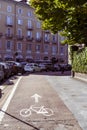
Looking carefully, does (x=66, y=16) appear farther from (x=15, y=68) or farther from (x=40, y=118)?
(x=40, y=118)

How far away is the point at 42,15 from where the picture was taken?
29.8 meters

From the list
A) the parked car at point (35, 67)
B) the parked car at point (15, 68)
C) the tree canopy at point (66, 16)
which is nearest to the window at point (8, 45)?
the parked car at point (35, 67)

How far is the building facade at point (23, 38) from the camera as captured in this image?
92375mm

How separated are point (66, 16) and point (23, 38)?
68263mm

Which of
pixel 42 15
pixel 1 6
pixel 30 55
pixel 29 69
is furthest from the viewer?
Answer: pixel 30 55

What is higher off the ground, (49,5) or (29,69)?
(49,5)

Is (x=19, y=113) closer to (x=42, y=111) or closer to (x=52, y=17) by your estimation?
(x=42, y=111)

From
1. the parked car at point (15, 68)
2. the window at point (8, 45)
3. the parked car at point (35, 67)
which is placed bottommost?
the parked car at point (35, 67)

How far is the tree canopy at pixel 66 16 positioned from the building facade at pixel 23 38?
5868 centimetres

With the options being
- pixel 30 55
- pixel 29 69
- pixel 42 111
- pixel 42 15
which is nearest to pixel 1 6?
pixel 30 55

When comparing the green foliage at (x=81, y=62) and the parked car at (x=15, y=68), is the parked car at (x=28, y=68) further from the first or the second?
the green foliage at (x=81, y=62)

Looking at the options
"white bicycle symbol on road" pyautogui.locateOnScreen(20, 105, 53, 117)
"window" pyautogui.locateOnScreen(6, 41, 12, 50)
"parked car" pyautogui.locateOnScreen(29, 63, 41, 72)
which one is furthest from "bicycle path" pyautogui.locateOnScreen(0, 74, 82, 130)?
"window" pyautogui.locateOnScreen(6, 41, 12, 50)

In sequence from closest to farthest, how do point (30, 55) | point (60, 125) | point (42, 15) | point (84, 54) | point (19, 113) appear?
point (60, 125), point (19, 113), point (84, 54), point (42, 15), point (30, 55)

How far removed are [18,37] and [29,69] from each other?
40443mm
